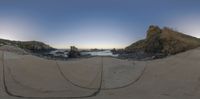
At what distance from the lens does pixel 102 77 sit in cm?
2066

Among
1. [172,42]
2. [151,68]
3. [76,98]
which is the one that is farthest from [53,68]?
[172,42]

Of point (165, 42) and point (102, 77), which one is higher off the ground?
point (165, 42)

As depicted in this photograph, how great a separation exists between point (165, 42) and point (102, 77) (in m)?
17.5

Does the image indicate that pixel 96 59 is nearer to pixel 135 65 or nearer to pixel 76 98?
pixel 135 65

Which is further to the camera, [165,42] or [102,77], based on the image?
[165,42]

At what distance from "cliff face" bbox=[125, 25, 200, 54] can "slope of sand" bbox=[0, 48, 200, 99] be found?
8896 mm

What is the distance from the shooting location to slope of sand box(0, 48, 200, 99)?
18.2 metres

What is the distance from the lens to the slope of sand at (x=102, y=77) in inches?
715

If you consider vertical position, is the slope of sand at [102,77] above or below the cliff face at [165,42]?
below

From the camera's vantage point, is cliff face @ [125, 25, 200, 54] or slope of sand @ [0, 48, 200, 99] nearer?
slope of sand @ [0, 48, 200, 99]

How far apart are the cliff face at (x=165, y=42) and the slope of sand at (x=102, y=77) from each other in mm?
8896

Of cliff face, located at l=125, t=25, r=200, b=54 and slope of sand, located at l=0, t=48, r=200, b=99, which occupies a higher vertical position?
cliff face, located at l=125, t=25, r=200, b=54

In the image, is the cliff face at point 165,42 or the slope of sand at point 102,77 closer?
the slope of sand at point 102,77

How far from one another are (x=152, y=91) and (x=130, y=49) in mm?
22304
